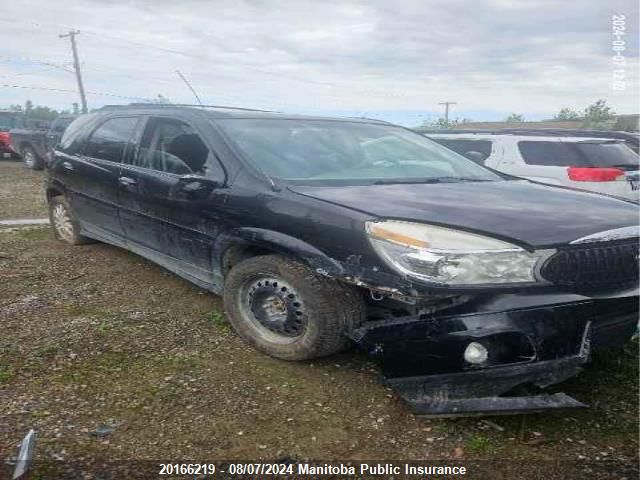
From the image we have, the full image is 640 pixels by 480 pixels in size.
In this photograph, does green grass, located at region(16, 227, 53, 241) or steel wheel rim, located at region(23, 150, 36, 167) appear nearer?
green grass, located at region(16, 227, 53, 241)

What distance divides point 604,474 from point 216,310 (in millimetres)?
2670

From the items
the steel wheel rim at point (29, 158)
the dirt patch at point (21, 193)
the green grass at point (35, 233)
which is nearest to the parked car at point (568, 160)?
the green grass at point (35, 233)

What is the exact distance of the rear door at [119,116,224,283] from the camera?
11.5 feet

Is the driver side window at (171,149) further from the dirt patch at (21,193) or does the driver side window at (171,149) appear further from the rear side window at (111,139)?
the dirt patch at (21,193)

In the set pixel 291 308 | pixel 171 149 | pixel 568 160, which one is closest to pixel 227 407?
pixel 291 308

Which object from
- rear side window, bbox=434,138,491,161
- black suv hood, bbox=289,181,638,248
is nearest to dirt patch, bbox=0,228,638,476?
black suv hood, bbox=289,181,638,248

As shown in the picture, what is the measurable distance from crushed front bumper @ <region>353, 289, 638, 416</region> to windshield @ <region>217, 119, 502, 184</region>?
1.20 metres

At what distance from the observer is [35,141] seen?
601 inches

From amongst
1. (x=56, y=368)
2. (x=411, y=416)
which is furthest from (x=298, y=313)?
(x=56, y=368)

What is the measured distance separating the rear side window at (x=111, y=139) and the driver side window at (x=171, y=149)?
29cm

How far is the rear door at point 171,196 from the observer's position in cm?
350

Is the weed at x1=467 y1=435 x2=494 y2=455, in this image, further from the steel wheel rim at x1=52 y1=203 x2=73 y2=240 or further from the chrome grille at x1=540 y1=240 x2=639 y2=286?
the steel wheel rim at x1=52 y1=203 x2=73 y2=240

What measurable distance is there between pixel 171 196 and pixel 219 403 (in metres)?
1.60

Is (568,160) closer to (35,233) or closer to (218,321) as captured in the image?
(218,321)
